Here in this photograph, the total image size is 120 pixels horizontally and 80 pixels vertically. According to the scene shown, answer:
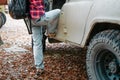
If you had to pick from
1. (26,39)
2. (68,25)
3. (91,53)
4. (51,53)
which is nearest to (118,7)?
(91,53)

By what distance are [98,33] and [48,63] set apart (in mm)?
2035

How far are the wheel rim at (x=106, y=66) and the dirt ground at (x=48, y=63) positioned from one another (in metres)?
0.90

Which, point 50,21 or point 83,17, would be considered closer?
point 83,17

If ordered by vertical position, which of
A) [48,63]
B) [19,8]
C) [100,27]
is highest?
[19,8]

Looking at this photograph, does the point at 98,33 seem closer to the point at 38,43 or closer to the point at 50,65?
the point at 38,43

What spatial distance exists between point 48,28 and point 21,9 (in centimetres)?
72

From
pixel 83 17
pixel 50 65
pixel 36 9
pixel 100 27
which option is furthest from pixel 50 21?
pixel 100 27

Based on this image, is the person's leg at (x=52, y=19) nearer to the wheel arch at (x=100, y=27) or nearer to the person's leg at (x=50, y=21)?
the person's leg at (x=50, y=21)

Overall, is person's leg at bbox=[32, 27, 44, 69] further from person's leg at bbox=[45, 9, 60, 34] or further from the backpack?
the backpack

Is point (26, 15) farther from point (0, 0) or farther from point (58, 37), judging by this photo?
point (0, 0)

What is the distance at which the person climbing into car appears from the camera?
4707mm

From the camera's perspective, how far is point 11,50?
7074 millimetres

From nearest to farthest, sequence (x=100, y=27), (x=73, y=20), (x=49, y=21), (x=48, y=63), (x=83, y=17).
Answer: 1. (x=100, y=27)
2. (x=83, y=17)
3. (x=73, y=20)
4. (x=49, y=21)
5. (x=48, y=63)

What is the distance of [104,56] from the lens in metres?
3.88
